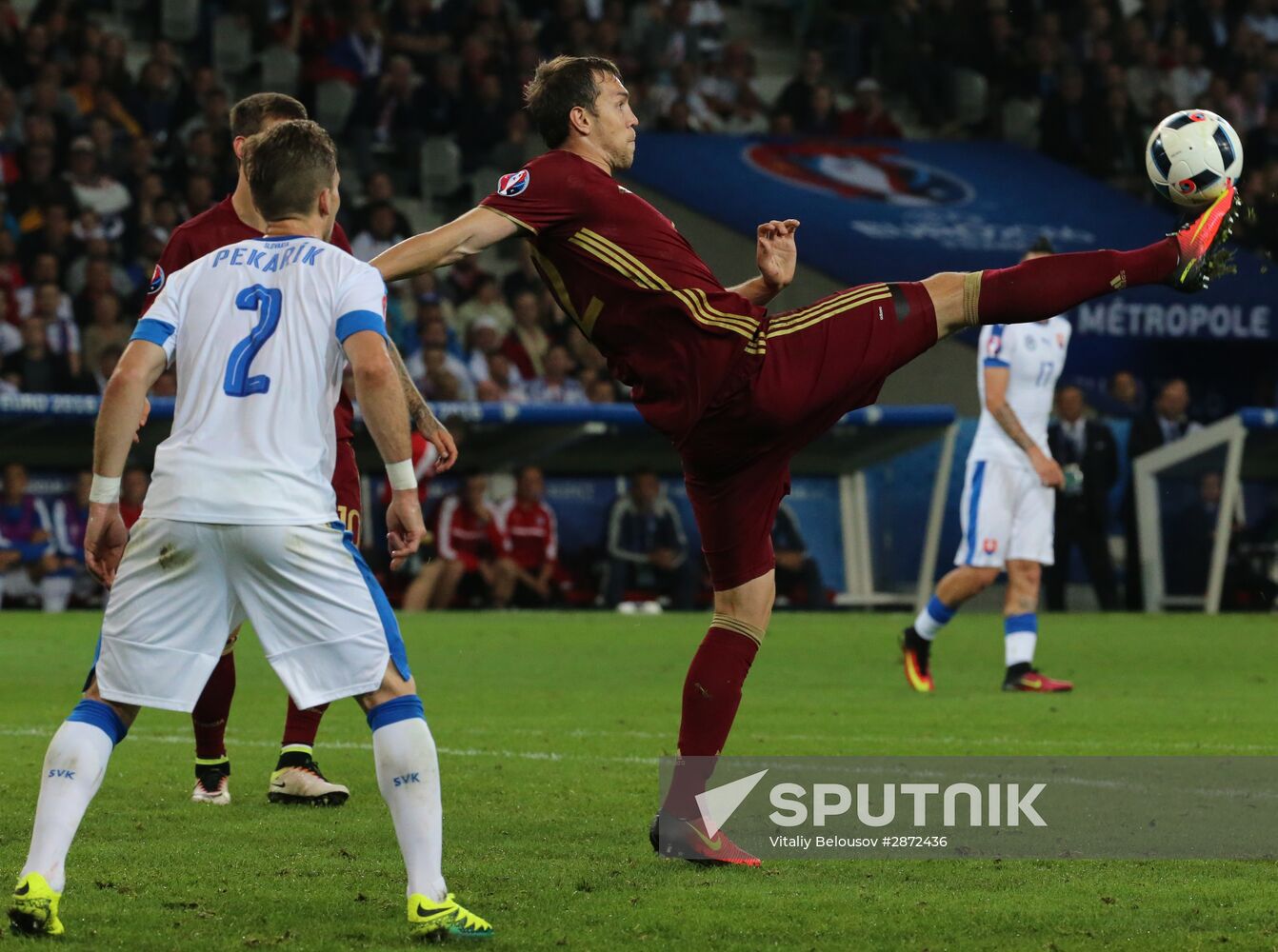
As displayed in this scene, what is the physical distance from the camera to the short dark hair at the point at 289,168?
4.70 m

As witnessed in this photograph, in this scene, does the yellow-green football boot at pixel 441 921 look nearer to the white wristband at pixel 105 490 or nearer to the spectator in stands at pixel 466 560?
the white wristband at pixel 105 490

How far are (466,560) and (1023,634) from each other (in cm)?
709

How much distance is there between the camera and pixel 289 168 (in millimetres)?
4711

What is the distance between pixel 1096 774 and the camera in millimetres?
7402

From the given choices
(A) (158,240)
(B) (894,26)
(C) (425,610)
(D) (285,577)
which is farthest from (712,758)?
(B) (894,26)

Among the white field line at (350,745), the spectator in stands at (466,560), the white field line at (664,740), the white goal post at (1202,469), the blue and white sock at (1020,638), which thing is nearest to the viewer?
the white field line at (350,745)

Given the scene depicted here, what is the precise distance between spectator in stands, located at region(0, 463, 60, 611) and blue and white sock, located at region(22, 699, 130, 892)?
11993mm

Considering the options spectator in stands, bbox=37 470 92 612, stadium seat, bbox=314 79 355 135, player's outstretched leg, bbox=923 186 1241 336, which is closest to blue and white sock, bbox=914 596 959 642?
player's outstretched leg, bbox=923 186 1241 336

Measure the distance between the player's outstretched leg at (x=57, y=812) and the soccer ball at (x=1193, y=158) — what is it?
12.6 feet

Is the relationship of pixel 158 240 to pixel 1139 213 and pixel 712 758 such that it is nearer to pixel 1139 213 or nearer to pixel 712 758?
pixel 1139 213

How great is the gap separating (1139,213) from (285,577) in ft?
66.8

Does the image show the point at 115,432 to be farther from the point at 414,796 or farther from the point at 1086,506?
the point at 1086,506

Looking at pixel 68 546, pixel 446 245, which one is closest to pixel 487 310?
pixel 68 546

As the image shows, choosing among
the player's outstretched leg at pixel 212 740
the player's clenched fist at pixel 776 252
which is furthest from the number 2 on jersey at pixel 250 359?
the player's outstretched leg at pixel 212 740
